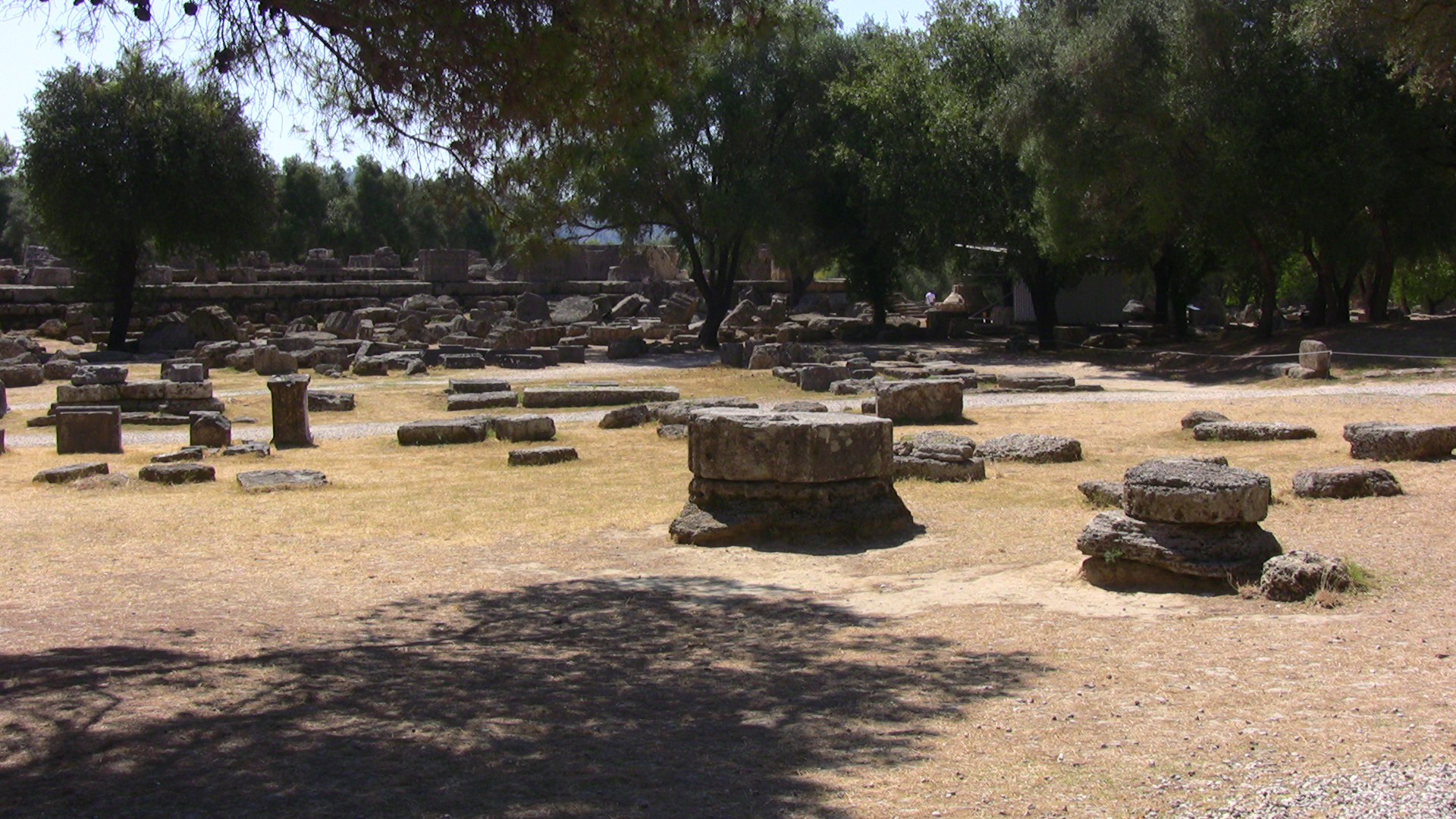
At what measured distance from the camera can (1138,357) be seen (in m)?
26.8

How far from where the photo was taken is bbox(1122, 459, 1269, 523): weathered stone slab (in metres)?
7.05

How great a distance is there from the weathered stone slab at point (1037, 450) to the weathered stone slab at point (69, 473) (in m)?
8.46

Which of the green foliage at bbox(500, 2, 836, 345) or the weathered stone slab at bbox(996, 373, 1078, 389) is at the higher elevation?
the green foliage at bbox(500, 2, 836, 345)

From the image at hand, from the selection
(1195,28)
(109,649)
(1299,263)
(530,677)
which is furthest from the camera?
(1299,263)

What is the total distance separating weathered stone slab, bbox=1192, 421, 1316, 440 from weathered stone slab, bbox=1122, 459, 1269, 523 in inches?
261

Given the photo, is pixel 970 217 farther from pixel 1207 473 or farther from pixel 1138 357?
pixel 1207 473

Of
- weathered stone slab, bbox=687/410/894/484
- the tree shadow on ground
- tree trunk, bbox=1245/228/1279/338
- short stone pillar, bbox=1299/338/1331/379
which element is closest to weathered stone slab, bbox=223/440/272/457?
weathered stone slab, bbox=687/410/894/484

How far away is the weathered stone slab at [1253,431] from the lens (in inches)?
527

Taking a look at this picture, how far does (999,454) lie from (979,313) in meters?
31.5

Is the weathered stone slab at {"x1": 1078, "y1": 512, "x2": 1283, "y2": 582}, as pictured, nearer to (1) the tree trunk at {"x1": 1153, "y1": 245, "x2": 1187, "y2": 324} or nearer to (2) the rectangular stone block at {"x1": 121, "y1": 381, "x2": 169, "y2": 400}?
(2) the rectangular stone block at {"x1": 121, "y1": 381, "x2": 169, "y2": 400}

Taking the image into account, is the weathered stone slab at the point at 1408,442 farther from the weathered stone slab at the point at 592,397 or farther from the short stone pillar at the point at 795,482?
the weathered stone slab at the point at 592,397

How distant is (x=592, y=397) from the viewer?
799 inches

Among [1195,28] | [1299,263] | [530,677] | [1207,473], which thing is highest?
[1195,28]

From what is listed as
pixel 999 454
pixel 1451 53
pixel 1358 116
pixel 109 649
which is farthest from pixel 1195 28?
pixel 109 649
